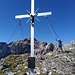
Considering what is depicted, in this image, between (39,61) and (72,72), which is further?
(39,61)

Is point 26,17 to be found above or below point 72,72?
above

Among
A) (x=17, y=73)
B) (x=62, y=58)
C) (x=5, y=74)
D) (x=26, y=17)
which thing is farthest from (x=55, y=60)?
(x=26, y=17)

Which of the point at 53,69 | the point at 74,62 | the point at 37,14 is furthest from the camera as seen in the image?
the point at 74,62

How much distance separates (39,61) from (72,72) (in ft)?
150

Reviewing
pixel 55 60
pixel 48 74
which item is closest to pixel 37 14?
pixel 48 74

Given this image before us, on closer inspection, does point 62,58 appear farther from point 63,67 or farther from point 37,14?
point 37,14

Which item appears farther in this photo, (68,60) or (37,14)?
(68,60)

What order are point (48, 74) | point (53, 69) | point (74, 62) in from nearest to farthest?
point (48, 74) → point (53, 69) → point (74, 62)

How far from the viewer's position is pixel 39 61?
199 m

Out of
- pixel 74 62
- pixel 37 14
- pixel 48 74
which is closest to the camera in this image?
pixel 37 14

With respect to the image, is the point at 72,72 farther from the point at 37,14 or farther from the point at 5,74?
the point at 37,14

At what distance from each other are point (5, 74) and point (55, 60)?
185 ft

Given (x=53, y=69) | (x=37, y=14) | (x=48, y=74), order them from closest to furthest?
(x=37, y=14), (x=48, y=74), (x=53, y=69)

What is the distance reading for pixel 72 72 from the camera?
16712 centimetres
